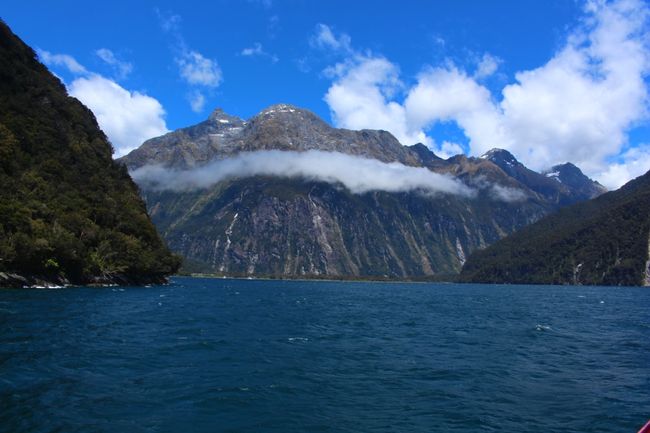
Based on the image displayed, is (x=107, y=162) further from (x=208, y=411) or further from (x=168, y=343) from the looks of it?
(x=208, y=411)

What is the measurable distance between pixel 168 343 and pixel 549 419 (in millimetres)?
33098

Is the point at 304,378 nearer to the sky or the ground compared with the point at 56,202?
nearer to the ground

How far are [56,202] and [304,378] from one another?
124 m

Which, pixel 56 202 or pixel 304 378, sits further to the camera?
pixel 56 202

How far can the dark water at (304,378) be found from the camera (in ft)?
86.1

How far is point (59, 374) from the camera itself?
32.9 m

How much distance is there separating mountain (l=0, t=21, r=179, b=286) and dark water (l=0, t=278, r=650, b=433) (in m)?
53.9

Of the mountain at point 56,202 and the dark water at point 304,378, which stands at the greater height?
the mountain at point 56,202

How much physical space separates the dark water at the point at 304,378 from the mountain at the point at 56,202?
53.9 metres

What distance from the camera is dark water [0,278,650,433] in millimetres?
26250

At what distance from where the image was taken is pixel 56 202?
454 feet

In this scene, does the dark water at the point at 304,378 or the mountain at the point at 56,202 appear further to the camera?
the mountain at the point at 56,202

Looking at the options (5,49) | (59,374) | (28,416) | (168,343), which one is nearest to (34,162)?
(5,49)

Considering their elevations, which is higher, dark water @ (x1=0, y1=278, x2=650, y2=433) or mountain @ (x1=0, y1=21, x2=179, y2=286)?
mountain @ (x1=0, y1=21, x2=179, y2=286)
